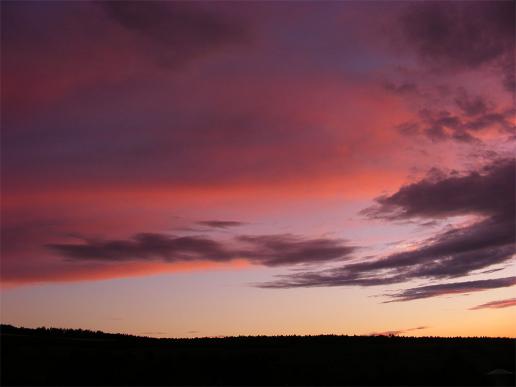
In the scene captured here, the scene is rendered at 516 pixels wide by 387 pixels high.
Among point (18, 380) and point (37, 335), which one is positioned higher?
point (37, 335)

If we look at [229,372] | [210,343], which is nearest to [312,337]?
[210,343]

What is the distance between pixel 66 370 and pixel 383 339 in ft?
137

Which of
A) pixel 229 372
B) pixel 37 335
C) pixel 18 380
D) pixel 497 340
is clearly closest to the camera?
pixel 18 380

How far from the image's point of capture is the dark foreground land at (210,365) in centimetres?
3725

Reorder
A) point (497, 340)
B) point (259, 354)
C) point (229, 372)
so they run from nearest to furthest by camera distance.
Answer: point (229, 372), point (259, 354), point (497, 340)

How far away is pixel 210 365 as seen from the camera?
137ft

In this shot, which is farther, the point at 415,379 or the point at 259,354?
the point at 259,354

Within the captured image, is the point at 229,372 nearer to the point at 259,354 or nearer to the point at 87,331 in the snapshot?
the point at 259,354

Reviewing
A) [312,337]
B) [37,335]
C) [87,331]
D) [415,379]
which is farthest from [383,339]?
[37,335]

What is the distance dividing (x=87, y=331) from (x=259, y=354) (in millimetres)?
18428

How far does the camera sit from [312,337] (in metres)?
69.0

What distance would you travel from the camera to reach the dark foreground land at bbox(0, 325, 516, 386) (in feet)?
122

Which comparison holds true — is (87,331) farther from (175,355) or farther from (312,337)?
(312,337)

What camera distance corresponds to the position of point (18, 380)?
3481 centimetres
